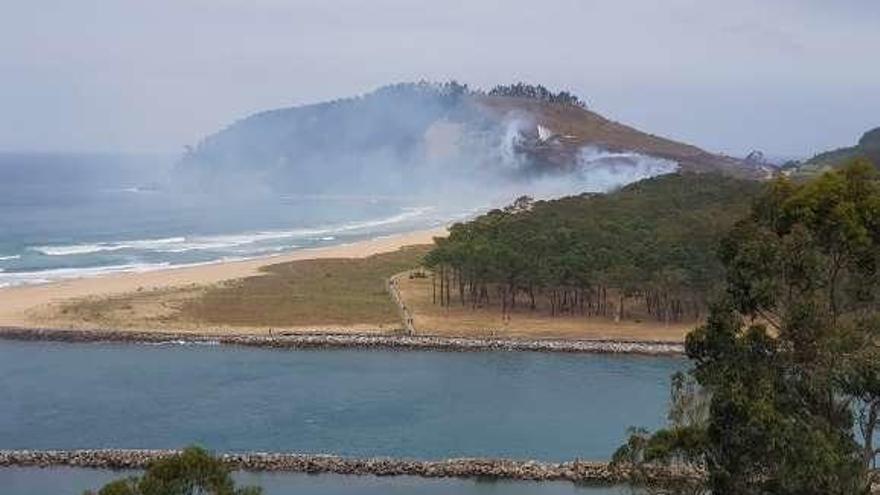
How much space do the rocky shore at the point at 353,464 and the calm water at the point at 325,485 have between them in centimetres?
31

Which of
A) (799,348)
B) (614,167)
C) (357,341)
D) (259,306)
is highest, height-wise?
(614,167)

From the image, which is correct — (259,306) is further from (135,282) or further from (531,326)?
(531,326)

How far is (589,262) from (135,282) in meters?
32.4

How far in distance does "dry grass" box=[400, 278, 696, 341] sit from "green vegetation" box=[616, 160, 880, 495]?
114 feet

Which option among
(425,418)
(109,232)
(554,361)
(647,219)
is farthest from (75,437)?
(109,232)

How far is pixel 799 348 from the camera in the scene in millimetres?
14664

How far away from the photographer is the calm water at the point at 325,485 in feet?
95.3

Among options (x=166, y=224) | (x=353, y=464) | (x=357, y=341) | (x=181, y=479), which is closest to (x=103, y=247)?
(x=166, y=224)

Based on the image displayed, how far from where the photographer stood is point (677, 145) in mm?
196250

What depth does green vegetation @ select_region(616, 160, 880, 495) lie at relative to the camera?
13977 mm

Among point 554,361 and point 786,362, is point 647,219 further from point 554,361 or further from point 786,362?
point 786,362

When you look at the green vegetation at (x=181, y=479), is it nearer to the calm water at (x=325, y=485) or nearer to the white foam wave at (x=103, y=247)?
the calm water at (x=325, y=485)

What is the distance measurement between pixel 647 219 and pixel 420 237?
34.2 meters

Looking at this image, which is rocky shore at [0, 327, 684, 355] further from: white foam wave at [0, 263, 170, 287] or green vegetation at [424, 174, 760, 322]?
white foam wave at [0, 263, 170, 287]
